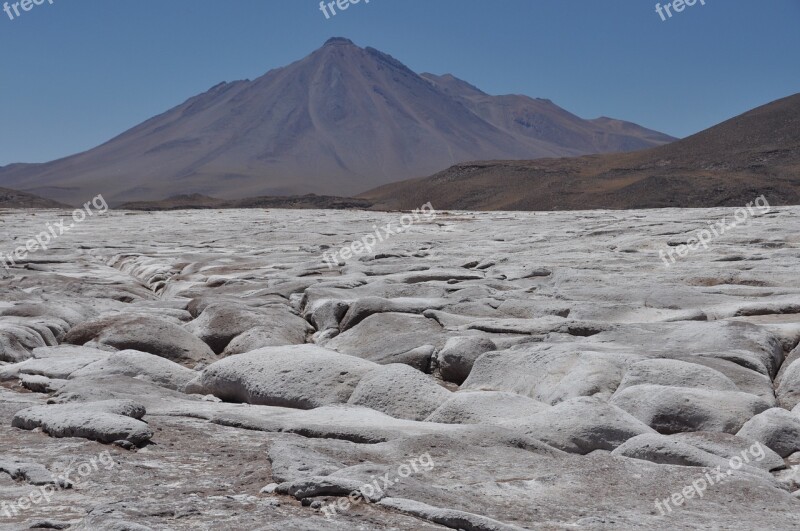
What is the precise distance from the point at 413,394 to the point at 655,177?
43027 mm

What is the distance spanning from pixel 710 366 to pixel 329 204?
44.6m

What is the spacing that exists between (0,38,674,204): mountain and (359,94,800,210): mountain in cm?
Result: 5270

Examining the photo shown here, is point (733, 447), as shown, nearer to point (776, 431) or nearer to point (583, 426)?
point (776, 431)

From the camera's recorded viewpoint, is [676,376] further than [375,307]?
No

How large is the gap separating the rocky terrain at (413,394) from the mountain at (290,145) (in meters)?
102

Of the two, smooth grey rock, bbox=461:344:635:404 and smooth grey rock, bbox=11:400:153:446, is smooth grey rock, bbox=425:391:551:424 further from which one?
smooth grey rock, bbox=11:400:153:446

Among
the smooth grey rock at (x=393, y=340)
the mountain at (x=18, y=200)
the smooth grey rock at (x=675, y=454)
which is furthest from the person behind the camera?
the mountain at (x=18, y=200)

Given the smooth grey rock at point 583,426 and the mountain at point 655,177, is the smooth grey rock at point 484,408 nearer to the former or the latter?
the smooth grey rock at point 583,426

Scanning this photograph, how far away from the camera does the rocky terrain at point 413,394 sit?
11.5ft

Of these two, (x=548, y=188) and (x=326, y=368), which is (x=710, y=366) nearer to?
(x=326, y=368)

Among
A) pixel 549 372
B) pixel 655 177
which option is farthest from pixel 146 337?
pixel 655 177

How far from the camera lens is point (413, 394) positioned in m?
5.57

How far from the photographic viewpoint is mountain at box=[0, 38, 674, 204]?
124000 millimetres

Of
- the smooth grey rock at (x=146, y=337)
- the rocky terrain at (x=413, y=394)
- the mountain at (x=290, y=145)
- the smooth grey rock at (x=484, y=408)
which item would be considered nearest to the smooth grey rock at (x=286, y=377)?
the rocky terrain at (x=413, y=394)
